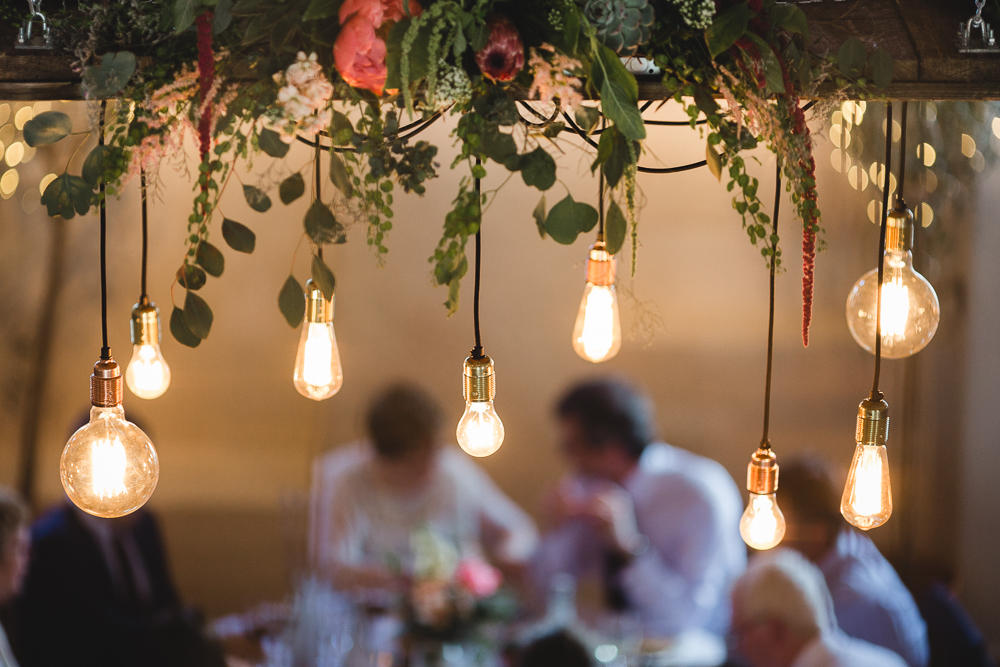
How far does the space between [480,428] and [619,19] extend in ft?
2.01

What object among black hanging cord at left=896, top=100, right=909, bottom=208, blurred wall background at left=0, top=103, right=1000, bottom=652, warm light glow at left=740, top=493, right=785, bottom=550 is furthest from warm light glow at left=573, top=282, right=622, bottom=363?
blurred wall background at left=0, top=103, right=1000, bottom=652

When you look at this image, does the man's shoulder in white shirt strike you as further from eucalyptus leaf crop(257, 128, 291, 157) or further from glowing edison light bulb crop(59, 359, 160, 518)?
eucalyptus leaf crop(257, 128, 291, 157)

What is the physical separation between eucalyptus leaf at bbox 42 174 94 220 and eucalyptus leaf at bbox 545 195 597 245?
62 centimetres

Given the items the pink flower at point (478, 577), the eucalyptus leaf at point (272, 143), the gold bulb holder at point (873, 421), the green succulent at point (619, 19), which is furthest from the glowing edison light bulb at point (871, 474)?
the pink flower at point (478, 577)

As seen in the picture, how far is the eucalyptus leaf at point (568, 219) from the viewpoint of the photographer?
119 cm

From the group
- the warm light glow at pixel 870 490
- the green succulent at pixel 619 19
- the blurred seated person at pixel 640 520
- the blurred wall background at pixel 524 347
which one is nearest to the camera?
the green succulent at pixel 619 19

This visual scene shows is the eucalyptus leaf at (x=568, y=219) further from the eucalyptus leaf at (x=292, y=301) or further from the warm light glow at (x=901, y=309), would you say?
the warm light glow at (x=901, y=309)

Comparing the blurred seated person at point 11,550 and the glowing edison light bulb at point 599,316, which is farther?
the blurred seated person at point 11,550

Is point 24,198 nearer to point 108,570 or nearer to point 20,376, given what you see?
point 20,376

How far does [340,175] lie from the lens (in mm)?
1229

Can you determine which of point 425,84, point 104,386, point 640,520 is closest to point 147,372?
point 104,386

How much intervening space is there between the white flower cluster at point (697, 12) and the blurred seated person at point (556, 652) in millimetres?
1843

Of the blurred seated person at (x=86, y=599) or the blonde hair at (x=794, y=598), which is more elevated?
the blonde hair at (x=794, y=598)

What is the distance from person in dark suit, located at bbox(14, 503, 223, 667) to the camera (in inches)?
132
